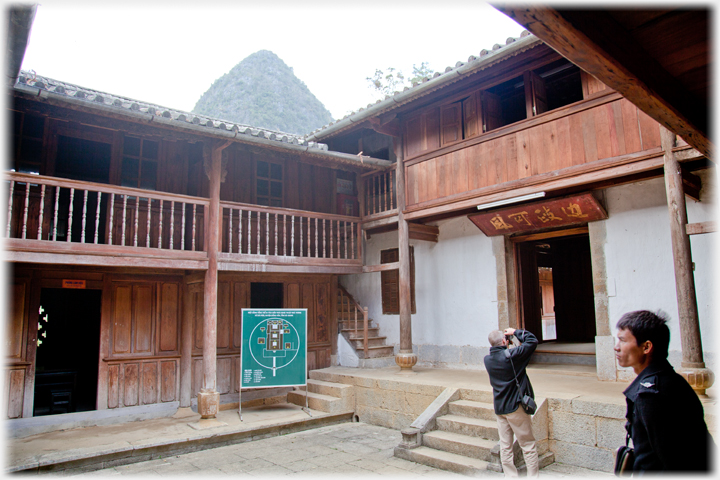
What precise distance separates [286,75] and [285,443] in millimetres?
40926

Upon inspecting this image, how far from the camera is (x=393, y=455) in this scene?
22.2ft

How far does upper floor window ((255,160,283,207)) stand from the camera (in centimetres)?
1091

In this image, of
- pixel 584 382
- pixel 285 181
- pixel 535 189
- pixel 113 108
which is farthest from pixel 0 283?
Answer: pixel 584 382

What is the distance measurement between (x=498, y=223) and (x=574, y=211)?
1404 mm

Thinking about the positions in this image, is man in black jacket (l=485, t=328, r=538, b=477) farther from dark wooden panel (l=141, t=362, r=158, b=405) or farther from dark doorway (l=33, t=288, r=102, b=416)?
dark doorway (l=33, t=288, r=102, b=416)

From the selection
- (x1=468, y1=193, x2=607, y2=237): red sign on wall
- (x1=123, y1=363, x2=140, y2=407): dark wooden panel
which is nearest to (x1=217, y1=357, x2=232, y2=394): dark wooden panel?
(x1=123, y1=363, x2=140, y2=407): dark wooden panel

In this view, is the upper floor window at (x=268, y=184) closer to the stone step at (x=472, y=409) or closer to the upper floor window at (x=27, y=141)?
the upper floor window at (x=27, y=141)

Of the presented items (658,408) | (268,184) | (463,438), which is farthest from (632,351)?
(268,184)

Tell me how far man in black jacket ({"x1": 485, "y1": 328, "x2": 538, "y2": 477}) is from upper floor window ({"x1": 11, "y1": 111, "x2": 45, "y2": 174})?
8.14 metres

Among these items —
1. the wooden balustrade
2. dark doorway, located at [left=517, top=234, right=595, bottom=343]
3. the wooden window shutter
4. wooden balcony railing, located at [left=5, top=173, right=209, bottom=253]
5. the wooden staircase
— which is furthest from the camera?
dark doorway, located at [left=517, top=234, right=595, bottom=343]

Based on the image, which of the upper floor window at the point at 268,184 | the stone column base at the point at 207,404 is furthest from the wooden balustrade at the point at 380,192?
the stone column base at the point at 207,404

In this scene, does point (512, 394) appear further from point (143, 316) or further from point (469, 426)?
point (143, 316)

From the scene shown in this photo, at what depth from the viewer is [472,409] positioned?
272 inches

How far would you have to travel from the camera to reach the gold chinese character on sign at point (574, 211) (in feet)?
26.0
